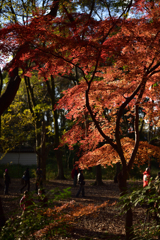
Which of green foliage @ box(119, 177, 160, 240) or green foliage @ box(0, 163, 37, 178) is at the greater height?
green foliage @ box(119, 177, 160, 240)

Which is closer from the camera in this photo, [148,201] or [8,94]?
[148,201]

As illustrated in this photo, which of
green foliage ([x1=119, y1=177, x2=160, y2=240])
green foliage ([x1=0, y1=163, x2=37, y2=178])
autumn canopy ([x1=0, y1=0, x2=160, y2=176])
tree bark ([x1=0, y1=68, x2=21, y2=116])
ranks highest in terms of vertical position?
autumn canopy ([x1=0, y1=0, x2=160, y2=176])

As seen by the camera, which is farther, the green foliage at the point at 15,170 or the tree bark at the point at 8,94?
the green foliage at the point at 15,170

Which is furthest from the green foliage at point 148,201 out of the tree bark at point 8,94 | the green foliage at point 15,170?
the green foliage at point 15,170

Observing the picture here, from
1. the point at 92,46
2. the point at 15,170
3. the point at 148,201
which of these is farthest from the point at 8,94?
the point at 15,170

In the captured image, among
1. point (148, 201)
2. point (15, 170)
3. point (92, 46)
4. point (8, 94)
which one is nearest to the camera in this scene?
point (148, 201)

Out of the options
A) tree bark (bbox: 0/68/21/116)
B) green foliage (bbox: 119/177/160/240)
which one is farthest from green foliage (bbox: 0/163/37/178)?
green foliage (bbox: 119/177/160/240)

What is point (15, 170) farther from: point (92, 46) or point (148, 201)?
point (148, 201)

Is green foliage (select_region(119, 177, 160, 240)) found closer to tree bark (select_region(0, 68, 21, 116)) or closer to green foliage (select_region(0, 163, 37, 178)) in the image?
tree bark (select_region(0, 68, 21, 116))

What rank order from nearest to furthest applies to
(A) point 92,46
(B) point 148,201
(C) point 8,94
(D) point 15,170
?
1. (B) point 148,201
2. (A) point 92,46
3. (C) point 8,94
4. (D) point 15,170

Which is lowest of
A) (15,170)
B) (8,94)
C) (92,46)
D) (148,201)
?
(15,170)

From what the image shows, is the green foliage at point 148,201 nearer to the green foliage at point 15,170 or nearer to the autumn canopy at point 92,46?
the autumn canopy at point 92,46

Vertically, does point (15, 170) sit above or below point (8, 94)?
below

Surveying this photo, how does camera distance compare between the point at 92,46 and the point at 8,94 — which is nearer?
the point at 92,46
